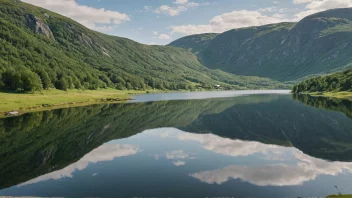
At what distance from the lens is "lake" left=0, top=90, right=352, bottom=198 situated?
31766 mm

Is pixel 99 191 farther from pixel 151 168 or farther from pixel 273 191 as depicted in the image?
pixel 273 191

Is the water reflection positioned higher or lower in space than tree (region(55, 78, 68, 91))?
lower

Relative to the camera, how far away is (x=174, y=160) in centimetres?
4472

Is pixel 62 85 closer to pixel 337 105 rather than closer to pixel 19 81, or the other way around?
pixel 19 81

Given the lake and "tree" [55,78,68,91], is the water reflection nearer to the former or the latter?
the lake

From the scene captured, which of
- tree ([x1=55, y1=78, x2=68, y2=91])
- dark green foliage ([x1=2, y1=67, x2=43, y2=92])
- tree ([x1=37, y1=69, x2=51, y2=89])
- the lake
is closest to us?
the lake

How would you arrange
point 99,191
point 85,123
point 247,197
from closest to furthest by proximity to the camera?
point 247,197 → point 99,191 → point 85,123

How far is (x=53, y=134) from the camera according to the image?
65.4m

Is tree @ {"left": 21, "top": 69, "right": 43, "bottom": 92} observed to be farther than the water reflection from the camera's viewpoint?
Yes

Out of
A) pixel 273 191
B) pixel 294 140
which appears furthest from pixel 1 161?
pixel 294 140

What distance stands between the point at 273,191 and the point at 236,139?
31.8 meters

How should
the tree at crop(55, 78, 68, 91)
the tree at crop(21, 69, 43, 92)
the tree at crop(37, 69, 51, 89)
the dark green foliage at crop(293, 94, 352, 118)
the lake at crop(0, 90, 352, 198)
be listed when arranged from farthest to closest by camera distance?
the tree at crop(55, 78, 68, 91), the tree at crop(37, 69, 51, 89), the tree at crop(21, 69, 43, 92), the dark green foliage at crop(293, 94, 352, 118), the lake at crop(0, 90, 352, 198)

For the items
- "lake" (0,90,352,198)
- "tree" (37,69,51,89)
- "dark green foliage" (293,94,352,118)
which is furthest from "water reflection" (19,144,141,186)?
"tree" (37,69,51,89)

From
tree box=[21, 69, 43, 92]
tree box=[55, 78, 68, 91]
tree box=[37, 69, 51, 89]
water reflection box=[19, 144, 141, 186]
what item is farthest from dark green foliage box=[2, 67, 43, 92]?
water reflection box=[19, 144, 141, 186]
